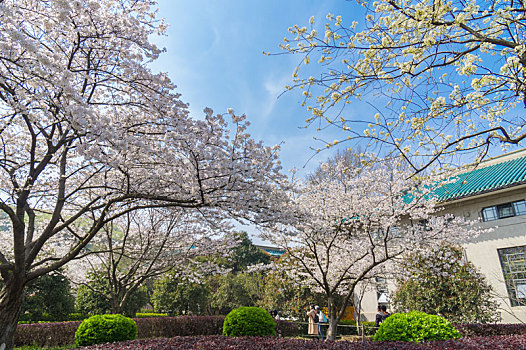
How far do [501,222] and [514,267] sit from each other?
1.75 metres

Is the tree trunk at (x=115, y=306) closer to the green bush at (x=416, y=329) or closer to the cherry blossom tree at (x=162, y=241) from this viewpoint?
the cherry blossom tree at (x=162, y=241)

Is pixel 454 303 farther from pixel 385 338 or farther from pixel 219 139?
pixel 219 139

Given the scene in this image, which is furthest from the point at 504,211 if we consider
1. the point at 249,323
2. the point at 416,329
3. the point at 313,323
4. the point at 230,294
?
the point at 230,294

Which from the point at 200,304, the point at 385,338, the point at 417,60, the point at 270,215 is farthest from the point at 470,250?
the point at 200,304

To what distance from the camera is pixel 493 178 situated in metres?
13.5

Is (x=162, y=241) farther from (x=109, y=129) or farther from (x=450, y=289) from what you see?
(x=450, y=289)

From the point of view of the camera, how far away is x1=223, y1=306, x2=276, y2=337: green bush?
850cm

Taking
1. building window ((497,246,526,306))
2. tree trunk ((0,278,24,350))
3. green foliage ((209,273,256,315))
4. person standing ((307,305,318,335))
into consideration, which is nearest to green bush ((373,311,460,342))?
person standing ((307,305,318,335))

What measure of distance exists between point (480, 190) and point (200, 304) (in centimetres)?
1504

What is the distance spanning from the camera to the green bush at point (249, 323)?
8.50m

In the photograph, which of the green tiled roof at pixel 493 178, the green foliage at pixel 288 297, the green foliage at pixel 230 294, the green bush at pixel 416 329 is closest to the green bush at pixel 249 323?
the green bush at pixel 416 329

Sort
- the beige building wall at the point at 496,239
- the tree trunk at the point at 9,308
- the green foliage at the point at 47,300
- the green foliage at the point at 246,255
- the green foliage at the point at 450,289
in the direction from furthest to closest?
1. the green foliage at the point at 246,255
2. the green foliage at the point at 47,300
3. the beige building wall at the point at 496,239
4. the green foliage at the point at 450,289
5. the tree trunk at the point at 9,308

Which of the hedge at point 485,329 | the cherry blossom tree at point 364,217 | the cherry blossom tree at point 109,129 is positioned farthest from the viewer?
the cherry blossom tree at point 364,217

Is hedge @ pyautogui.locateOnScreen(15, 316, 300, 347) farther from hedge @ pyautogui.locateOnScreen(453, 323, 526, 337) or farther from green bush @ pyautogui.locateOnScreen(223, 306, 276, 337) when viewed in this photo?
hedge @ pyautogui.locateOnScreen(453, 323, 526, 337)
